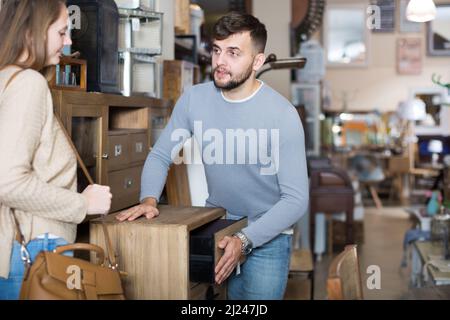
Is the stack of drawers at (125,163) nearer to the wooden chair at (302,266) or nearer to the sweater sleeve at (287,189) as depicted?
the sweater sleeve at (287,189)

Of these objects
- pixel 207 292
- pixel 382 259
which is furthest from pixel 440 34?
pixel 207 292

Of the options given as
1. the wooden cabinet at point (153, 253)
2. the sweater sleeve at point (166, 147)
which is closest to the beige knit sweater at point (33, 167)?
the wooden cabinet at point (153, 253)

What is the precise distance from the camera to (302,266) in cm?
454

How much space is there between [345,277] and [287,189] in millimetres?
568

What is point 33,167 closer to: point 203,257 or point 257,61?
point 203,257

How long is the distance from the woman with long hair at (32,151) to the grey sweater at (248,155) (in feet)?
1.87

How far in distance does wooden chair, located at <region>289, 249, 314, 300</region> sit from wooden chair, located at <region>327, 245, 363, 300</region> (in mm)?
2558

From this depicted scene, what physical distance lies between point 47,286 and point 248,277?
1036 mm

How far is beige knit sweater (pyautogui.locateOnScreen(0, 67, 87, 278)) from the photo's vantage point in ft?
5.37

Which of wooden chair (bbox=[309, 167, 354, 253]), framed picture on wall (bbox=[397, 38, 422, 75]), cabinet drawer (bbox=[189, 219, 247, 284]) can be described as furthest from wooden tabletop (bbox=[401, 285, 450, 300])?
framed picture on wall (bbox=[397, 38, 422, 75])

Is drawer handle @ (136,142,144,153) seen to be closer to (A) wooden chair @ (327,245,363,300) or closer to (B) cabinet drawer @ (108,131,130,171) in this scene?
(B) cabinet drawer @ (108,131,130,171)

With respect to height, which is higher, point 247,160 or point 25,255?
point 247,160

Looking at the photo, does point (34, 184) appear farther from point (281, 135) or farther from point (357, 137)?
point (357, 137)
